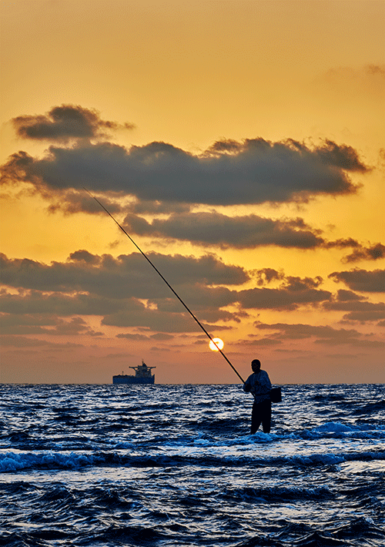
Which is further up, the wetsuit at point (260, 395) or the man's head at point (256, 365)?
the man's head at point (256, 365)

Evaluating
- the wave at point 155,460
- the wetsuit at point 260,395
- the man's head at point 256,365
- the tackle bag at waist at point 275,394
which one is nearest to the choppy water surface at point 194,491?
the wave at point 155,460

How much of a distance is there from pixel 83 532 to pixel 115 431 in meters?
12.5

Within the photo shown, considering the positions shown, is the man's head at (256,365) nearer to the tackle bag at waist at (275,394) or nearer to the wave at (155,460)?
the tackle bag at waist at (275,394)

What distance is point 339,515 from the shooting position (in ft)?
23.6

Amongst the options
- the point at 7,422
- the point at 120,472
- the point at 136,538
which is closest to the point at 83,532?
the point at 136,538

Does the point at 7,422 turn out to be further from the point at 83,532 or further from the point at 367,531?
the point at 367,531

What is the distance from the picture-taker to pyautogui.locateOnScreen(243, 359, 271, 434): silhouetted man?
54.1ft

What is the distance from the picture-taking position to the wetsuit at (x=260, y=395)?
54.1ft

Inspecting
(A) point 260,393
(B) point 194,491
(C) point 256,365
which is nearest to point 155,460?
(B) point 194,491

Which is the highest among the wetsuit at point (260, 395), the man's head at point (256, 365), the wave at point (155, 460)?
the man's head at point (256, 365)

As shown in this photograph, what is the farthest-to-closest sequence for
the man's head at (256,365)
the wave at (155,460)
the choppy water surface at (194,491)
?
1. the man's head at (256,365)
2. the wave at (155,460)
3. the choppy water surface at (194,491)

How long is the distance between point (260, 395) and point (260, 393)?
63 mm

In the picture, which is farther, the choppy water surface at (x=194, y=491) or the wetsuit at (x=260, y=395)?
the wetsuit at (x=260, y=395)

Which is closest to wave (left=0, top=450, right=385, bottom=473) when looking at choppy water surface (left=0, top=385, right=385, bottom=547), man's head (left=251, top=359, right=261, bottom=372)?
choppy water surface (left=0, top=385, right=385, bottom=547)
